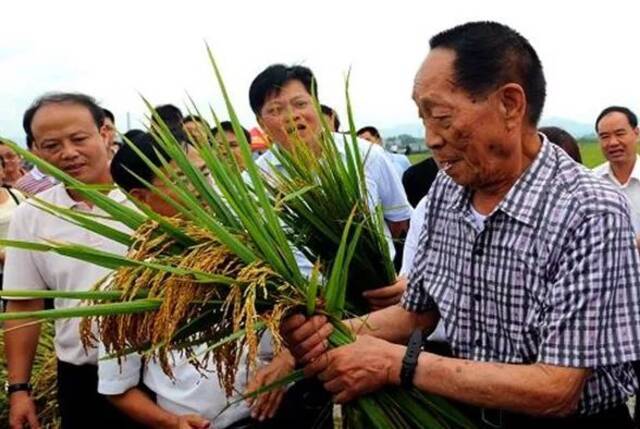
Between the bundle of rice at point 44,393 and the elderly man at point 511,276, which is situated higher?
the elderly man at point 511,276

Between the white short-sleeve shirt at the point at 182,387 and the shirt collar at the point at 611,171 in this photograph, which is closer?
the white short-sleeve shirt at the point at 182,387

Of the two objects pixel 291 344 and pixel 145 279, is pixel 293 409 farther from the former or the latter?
pixel 145 279

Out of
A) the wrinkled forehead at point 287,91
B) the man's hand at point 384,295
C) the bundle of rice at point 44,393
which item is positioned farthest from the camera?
the wrinkled forehead at point 287,91

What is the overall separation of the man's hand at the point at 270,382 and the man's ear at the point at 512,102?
27.7 inches

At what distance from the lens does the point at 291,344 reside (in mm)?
1858

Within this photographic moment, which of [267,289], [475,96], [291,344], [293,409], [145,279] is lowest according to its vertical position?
[293,409]

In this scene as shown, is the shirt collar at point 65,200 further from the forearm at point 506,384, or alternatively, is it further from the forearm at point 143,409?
the forearm at point 506,384

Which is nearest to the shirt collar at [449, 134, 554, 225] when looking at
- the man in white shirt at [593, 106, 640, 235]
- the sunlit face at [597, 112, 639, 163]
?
the man in white shirt at [593, 106, 640, 235]

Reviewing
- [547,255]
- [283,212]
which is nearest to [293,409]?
[283,212]

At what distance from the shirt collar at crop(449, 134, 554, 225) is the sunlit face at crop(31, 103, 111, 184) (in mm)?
1760

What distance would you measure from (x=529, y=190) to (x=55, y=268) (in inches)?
69.6

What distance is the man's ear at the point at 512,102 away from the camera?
1.69 m

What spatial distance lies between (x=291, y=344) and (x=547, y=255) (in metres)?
0.58

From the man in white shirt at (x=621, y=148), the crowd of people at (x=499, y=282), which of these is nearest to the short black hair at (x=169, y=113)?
the crowd of people at (x=499, y=282)
